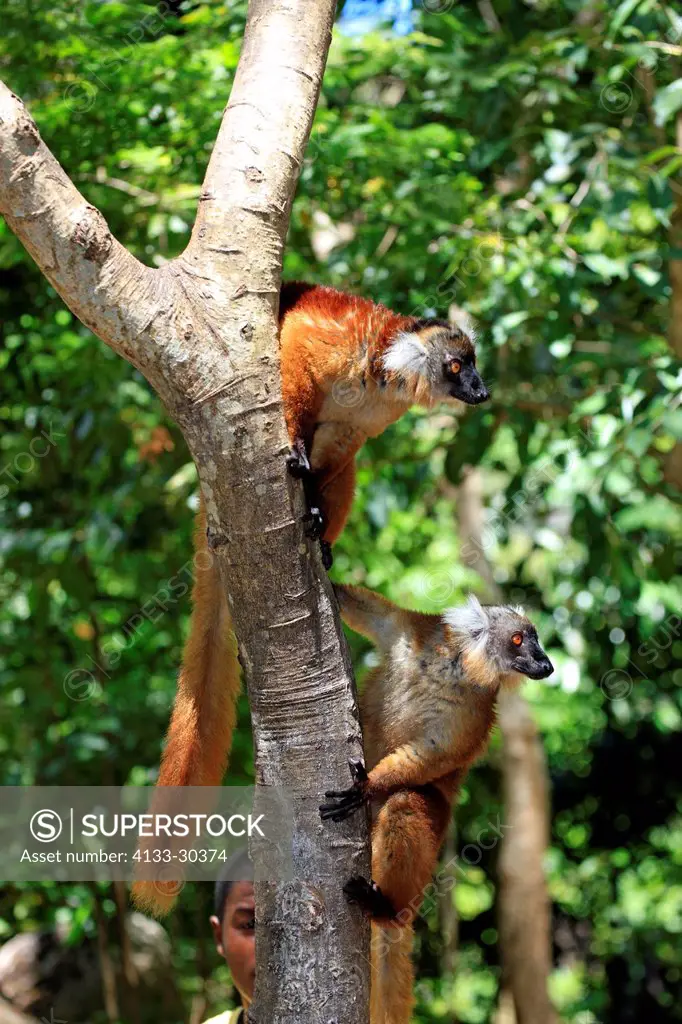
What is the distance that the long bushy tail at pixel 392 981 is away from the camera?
11.6 feet

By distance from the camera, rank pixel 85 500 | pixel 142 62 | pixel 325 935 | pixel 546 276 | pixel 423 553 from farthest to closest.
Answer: pixel 423 553, pixel 85 500, pixel 546 276, pixel 142 62, pixel 325 935

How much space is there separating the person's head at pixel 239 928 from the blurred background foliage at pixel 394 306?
5.62ft

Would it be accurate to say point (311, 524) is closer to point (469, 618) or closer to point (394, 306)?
point (469, 618)

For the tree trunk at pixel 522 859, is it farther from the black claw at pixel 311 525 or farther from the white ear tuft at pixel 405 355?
the black claw at pixel 311 525

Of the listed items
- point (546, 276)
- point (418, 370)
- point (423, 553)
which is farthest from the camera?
point (423, 553)

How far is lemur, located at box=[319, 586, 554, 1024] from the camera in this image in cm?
342

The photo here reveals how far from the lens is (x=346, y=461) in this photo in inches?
144

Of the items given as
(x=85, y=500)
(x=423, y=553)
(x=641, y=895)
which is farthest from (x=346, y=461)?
(x=641, y=895)

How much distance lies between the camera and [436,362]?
148 inches

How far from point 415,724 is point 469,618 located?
0.51 m

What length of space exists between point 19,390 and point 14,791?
92.9 inches

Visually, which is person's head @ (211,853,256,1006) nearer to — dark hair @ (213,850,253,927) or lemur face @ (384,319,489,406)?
dark hair @ (213,850,253,927)

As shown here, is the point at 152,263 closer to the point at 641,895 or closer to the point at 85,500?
the point at 85,500

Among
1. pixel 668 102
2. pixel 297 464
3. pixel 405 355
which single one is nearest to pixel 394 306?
pixel 668 102
